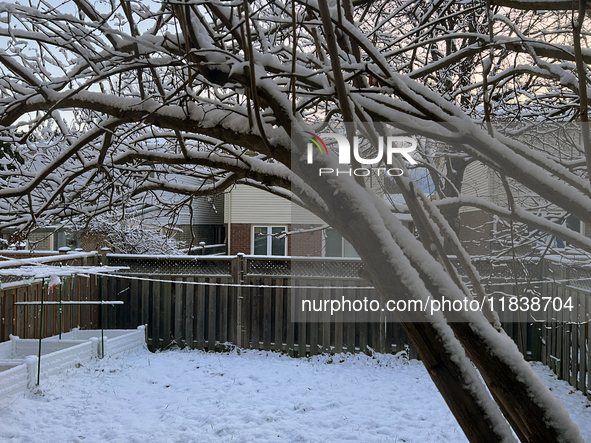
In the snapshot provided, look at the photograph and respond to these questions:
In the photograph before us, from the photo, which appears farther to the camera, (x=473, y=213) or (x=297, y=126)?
(x=473, y=213)

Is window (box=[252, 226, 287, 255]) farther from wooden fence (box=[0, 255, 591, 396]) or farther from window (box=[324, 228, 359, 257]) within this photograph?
wooden fence (box=[0, 255, 591, 396])

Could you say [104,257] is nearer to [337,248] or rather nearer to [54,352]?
[54,352]

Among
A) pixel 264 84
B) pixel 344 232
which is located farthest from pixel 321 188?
pixel 264 84

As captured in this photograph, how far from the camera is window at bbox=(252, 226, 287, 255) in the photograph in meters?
13.4

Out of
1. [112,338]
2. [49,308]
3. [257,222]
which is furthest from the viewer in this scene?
[257,222]

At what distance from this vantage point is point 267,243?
44.7 feet

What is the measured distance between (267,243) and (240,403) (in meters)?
8.79

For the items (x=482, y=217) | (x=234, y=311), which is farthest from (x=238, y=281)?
(x=482, y=217)

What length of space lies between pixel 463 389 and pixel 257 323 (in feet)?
18.2

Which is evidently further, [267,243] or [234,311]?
[267,243]

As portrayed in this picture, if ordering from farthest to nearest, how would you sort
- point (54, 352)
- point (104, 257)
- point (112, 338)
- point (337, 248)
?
1. point (337, 248)
2. point (104, 257)
3. point (112, 338)
4. point (54, 352)

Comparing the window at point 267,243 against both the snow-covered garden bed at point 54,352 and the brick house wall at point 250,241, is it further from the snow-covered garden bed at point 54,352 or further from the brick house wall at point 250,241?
the snow-covered garden bed at point 54,352

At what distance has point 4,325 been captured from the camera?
18.7ft

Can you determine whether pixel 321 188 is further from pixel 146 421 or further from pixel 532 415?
pixel 146 421
